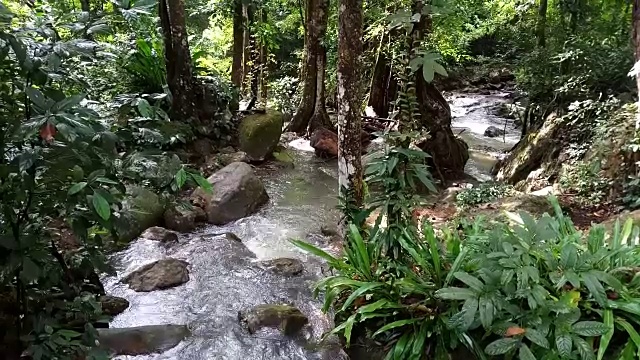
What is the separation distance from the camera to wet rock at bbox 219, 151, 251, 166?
7.57 meters

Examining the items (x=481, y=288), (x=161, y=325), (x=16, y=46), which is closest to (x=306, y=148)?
(x=161, y=325)

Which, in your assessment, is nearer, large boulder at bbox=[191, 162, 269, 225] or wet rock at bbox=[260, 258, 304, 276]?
wet rock at bbox=[260, 258, 304, 276]

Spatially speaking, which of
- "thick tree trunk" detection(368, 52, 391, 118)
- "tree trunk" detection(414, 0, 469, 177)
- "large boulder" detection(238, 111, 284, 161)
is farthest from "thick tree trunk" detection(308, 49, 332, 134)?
"tree trunk" detection(414, 0, 469, 177)

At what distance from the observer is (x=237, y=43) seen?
39.5 ft

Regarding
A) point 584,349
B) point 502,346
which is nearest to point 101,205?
point 502,346

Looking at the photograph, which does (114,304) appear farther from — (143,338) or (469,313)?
(469,313)

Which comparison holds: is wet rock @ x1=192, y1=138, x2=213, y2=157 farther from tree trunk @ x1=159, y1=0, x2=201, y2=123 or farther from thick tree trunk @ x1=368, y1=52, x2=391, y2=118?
thick tree trunk @ x1=368, y1=52, x2=391, y2=118

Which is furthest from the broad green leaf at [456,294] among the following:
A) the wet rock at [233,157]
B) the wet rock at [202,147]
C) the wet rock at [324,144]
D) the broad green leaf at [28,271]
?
the wet rock at [324,144]

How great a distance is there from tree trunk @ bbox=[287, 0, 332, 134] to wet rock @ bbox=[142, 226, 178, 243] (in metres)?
4.81

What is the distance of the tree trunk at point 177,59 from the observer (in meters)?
7.22

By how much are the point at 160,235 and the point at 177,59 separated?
3.15 metres

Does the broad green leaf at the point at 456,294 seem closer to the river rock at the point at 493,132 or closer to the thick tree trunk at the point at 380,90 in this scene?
the thick tree trunk at the point at 380,90

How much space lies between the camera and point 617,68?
6.43 meters

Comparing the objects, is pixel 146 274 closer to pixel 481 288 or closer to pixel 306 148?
pixel 481 288
